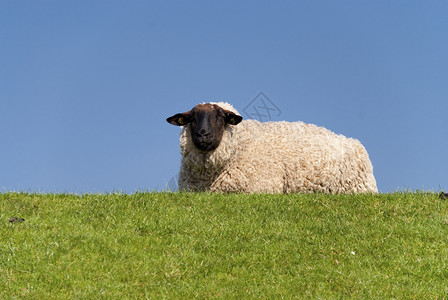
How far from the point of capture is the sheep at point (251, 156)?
46.6 ft

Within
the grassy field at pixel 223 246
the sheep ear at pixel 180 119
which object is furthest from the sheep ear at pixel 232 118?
the grassy field at pixel 223 246

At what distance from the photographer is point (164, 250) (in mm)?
10156

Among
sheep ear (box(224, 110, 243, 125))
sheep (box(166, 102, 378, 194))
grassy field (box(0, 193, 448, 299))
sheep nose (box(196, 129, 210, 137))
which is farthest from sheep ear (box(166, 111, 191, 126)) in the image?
grassy field (box(0, 193, 448, 299))

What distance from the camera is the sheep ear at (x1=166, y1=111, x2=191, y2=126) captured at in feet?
47.0

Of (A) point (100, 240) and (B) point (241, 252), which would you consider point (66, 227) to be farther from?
(B) point (241, 252)

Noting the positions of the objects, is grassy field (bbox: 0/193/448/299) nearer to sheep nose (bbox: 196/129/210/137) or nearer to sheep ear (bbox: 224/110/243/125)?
sheep nose (bbox: 196/129/210/137)

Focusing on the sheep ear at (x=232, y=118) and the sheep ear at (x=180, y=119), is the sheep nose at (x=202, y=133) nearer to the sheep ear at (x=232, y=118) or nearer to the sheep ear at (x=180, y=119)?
the sheep ear at (x=180, y=119)

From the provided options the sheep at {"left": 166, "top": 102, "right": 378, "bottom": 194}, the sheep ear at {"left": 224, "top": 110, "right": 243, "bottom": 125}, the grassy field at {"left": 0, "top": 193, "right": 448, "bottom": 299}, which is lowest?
the grassy field at {"left": 0, "top": 193, "right": 448, "bottom": 299}

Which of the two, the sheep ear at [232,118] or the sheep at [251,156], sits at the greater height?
→ the sheep ear at [232,118]

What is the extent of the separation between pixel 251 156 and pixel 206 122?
1.74m

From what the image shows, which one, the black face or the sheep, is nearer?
the black face

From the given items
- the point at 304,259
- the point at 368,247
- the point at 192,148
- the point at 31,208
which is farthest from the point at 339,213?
the point at 31,208

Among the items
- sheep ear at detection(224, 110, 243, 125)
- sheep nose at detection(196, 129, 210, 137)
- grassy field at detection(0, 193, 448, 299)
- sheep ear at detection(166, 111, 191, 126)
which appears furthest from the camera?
sheep ear at detection(224, 110, 243, 125)

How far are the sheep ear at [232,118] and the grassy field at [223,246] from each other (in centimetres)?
241
